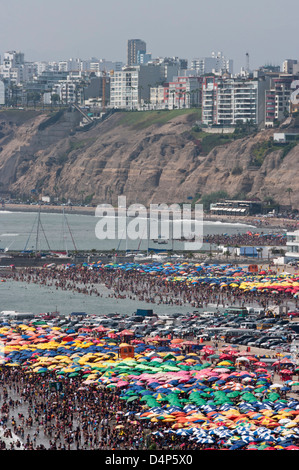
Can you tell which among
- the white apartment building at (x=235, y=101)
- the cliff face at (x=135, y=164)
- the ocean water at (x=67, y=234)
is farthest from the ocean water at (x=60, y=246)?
the white apartment building at (x=235, y=101)

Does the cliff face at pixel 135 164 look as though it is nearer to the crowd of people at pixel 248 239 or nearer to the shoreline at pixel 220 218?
the shoreline at pixel 220 218

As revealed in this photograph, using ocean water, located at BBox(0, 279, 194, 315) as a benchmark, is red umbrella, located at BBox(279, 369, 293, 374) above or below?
above

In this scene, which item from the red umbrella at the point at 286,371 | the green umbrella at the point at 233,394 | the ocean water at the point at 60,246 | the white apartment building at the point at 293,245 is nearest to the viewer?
the green umbrella at the point at 233,394

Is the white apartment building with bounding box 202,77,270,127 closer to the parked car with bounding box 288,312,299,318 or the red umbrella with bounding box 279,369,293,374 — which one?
the parked car with bounding box 288,312,299,318

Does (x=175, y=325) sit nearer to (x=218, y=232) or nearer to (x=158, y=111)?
(x=218, y=232)

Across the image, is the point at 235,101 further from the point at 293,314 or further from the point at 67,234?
Answer: the point at 293,314

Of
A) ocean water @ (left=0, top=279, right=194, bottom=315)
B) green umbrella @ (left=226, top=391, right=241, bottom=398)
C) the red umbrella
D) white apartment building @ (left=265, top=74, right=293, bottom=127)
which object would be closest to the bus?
ocean water @ (left=0, top=279, right=194, bottom=315)
